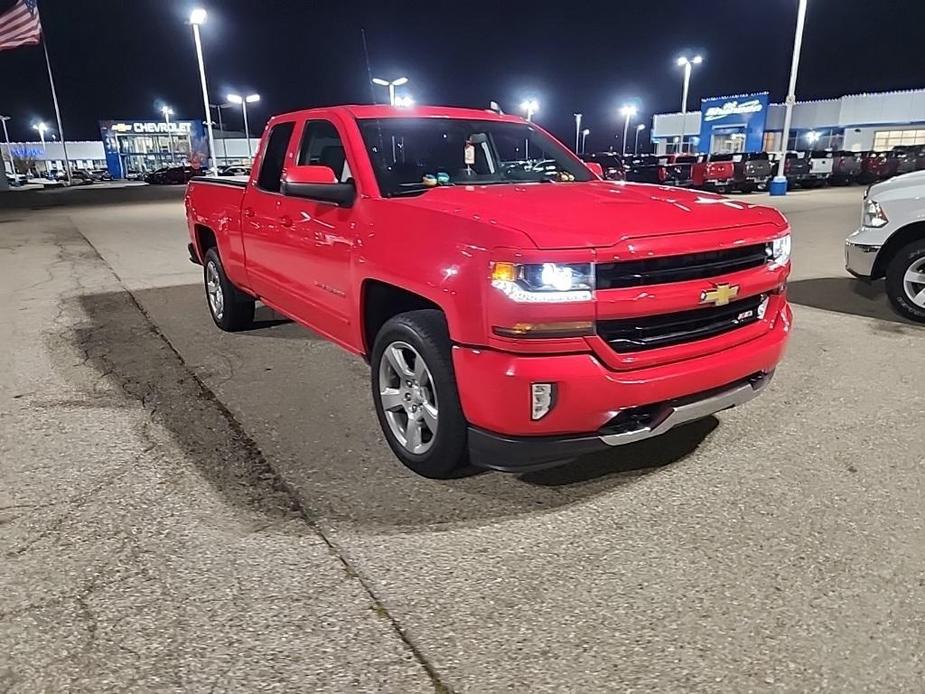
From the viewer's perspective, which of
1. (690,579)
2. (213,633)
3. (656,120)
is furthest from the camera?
(656,120)

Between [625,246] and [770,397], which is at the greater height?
[625,246]

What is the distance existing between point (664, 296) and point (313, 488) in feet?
6.31

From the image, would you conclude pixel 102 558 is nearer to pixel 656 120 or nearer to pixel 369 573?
pixel 369 573

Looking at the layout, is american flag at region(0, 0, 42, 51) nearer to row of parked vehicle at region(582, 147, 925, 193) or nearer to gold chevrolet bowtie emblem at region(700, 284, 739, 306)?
row of parked vehicle at region(582, 147, 925, 193)

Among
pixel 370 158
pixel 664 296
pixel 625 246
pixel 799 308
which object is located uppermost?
pixel 370 158

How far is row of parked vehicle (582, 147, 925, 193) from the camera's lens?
966 inches

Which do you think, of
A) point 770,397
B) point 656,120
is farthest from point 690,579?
point 656,120

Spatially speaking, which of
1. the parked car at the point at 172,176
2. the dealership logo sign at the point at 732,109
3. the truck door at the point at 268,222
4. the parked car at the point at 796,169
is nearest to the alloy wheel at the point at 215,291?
the truck door at the point at 268,222

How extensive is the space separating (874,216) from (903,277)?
0.65 meters

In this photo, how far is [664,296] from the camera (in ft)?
9.65

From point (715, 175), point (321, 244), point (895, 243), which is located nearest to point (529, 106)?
point (715, 175)

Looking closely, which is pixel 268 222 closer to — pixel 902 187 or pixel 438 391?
pixel 438 391

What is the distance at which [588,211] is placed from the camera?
323 cm

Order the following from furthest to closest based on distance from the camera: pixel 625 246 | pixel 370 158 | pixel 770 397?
pixel 770 397, pixel 370 158, pixel 625 246
